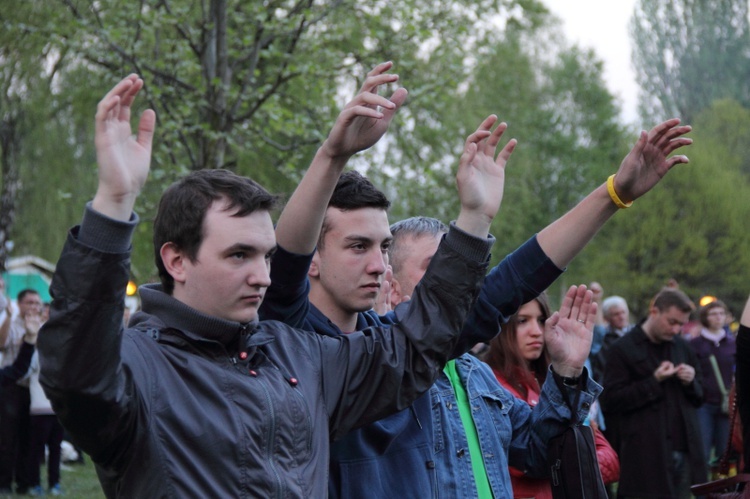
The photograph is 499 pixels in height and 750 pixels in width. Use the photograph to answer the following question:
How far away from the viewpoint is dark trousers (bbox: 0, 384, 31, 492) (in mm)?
11609

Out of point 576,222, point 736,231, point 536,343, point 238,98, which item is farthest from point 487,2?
point 736,231

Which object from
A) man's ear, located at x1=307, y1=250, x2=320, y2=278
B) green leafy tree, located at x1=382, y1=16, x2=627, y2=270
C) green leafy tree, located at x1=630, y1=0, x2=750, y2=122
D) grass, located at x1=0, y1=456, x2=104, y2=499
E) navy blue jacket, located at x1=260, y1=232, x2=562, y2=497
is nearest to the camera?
navy blue jacket, located at x1=260, y1=232, x2=562, y2=497

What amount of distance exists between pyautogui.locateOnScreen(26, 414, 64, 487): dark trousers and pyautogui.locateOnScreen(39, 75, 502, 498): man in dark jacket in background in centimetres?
953

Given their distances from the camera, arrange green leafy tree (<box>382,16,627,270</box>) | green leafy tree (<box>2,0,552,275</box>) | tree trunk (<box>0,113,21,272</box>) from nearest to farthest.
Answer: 1. green leafy tree (<box>2,0,552,275</box>)
2. tree trunk (<box>0,113,21,272</box>)
3. green leafy tree (<box>382,16,627,270</box>)

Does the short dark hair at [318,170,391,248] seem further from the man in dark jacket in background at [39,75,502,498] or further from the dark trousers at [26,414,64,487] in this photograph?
the dark trousers at [26,414,64,487]

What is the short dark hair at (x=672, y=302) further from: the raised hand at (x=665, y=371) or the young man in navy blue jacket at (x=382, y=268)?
the young man in navy blue jacket at (x=382, y=268)

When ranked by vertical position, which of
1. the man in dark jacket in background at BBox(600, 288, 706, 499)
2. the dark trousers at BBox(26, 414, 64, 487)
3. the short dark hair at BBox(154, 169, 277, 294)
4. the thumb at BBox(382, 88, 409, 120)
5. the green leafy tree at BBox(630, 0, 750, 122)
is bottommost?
the dark trousers at BBox(26, 414, 64, 487)

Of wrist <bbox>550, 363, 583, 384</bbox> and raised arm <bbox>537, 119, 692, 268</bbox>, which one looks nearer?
raised arm <bbox>537, 119, 692, 268</bbox>

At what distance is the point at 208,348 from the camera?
2672mm

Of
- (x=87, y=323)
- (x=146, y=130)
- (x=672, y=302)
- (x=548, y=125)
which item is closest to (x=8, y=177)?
(x=672, y=302)

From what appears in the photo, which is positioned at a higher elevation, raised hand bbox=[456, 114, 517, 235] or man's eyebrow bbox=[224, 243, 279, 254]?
raised hand bbox=[456, 114, 517, 235]

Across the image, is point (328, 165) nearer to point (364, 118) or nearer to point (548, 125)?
point (364, 118)

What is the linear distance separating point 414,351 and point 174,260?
2.38ft

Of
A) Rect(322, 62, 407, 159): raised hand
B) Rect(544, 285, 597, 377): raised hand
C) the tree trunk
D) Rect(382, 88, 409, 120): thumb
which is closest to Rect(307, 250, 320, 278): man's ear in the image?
Rect(322, 62, 407, 159): raised hand
